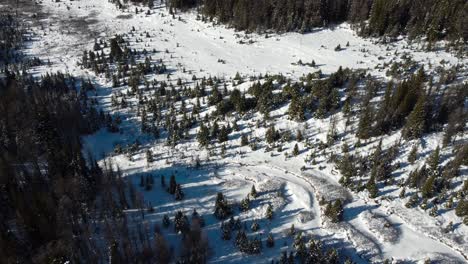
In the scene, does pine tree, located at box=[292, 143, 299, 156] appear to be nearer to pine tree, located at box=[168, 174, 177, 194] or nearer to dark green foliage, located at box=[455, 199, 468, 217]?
pine tree, located at box=[168, 174, 177, 194]

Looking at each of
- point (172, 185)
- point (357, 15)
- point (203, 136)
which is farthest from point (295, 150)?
point (357, 15)

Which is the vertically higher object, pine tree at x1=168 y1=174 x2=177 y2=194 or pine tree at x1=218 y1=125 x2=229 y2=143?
pine tree at x1=218 y1=125 x2=229 y2=143

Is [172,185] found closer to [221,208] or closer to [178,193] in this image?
[178,193]

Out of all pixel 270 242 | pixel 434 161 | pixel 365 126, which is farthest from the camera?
pixel 365 126

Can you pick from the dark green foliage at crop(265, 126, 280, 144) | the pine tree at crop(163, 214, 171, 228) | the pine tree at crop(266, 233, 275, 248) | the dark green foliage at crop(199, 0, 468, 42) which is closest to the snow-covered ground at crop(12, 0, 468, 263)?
the pine tree at crop(266, 233, 275, 248)

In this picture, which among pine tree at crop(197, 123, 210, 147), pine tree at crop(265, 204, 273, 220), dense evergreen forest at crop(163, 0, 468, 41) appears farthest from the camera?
dense evergreen forest at crop(163, 0, 468, 41)
